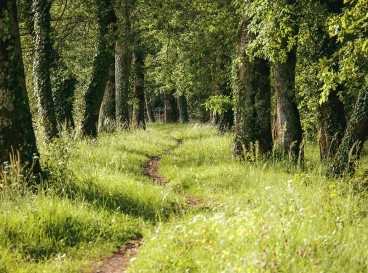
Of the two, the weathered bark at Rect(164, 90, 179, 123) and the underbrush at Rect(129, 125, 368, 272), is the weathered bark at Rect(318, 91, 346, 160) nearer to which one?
the underbrush at Rect(129, 125, 368, 272)

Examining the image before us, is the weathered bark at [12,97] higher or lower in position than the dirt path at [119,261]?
higher

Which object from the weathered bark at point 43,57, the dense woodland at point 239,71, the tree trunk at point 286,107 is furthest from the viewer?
the tree trunk at point 286,107

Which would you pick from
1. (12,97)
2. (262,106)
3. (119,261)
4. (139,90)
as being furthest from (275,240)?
(139,90)

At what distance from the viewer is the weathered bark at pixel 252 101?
12688 mm

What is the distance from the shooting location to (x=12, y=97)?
753cm

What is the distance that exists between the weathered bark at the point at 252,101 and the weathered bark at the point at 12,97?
6902 mm

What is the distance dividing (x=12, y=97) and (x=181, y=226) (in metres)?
4.02

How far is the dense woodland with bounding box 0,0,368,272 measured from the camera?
7.75 meters

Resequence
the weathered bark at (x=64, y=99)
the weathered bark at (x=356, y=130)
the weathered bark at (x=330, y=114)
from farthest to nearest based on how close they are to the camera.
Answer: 1. the weathered bark at (x=64, y=99)
2. the weathered bark at (x=330, y=114)
3. the weathered bark at (x=356, y=130)

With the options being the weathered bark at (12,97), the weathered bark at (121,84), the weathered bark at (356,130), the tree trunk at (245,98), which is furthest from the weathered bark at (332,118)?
the weathered bark at (121,84)

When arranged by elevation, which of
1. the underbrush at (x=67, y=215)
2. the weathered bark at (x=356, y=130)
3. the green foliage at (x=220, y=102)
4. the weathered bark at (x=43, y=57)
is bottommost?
the underbrush at (x=67, y=215)

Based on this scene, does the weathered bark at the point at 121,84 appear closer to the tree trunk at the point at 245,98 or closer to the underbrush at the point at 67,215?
the tree trunk at the point at 245,98

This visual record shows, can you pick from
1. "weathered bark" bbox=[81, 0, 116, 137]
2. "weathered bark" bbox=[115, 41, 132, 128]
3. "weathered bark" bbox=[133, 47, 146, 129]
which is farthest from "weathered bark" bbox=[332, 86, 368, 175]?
"weathered bark" bbox=[133, 47, 146, 129]

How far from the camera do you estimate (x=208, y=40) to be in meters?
19.7
